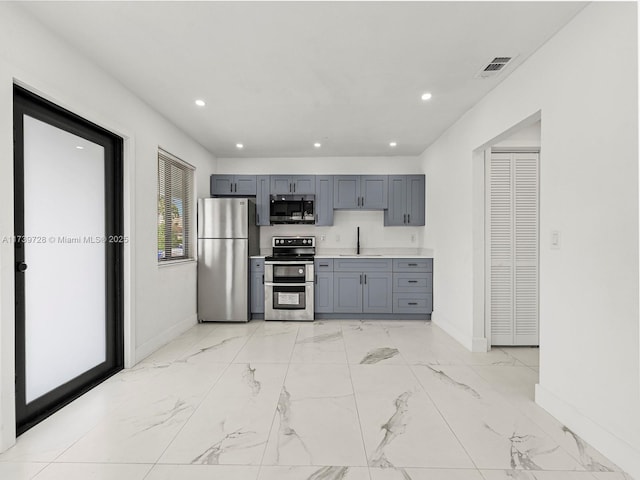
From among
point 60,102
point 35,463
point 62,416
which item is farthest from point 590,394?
point 60,102

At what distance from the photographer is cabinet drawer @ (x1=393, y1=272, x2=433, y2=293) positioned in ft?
15.4

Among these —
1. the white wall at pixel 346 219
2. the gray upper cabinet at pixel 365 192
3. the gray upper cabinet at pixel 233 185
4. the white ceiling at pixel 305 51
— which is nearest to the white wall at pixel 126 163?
the white ceiling at pixel 305 51

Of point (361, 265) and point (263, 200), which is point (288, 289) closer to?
point (361, 265)

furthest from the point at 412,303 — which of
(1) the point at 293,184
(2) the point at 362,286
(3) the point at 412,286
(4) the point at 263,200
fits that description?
(4) the point at 263,200

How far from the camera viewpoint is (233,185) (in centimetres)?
511

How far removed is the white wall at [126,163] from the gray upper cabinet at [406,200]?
Answer: 281 centimetres

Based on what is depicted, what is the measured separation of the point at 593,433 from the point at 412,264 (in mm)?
2979

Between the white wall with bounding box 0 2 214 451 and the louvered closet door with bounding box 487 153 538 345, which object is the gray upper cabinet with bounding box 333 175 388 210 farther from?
the white wall with bounding box 0 2 214 451

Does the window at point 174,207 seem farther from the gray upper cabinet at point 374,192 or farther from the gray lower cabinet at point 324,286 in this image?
the gray upper cabinet at point 374,192

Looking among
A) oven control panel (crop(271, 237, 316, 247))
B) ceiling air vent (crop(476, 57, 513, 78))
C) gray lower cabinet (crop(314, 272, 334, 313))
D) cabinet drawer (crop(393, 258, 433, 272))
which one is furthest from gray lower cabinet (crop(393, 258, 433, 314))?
ceiling air vent (crop(476, 57, 513, 78))

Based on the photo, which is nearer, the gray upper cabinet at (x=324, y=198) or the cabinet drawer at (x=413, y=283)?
the cabinet drawer at (x=413, y=283)

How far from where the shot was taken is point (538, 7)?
1877mm

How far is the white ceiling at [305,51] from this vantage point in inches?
75.7

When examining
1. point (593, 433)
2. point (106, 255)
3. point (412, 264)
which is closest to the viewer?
point (593, 433)
